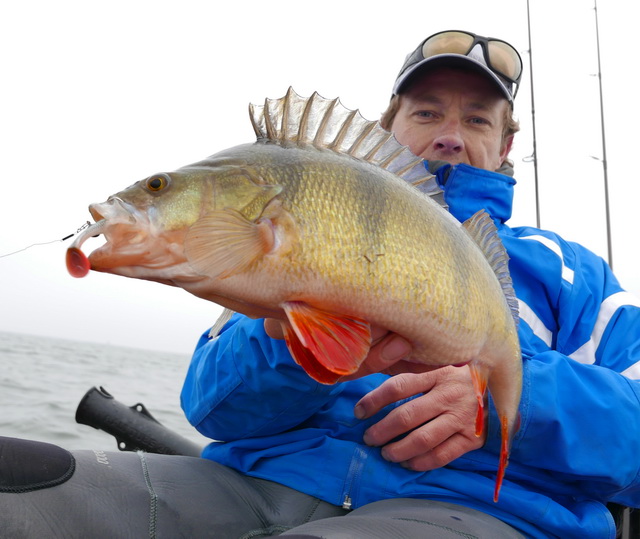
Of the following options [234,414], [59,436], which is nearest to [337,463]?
[234,414]

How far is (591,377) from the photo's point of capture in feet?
5.11

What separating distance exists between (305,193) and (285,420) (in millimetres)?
852

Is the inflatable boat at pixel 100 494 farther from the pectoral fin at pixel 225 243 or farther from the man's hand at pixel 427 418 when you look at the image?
the pectoral fin at pixel 225 243

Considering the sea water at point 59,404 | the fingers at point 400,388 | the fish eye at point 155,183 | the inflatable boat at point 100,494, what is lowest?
the sea water at point 59,404

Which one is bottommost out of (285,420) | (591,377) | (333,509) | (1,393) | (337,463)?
(1,393)

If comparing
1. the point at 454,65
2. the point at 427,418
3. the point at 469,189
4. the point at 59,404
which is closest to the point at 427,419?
the point at 427,418

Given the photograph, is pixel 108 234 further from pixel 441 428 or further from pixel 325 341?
pixel 441 428

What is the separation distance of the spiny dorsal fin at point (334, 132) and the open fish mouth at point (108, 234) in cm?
36

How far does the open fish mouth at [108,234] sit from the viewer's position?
36.8 inches

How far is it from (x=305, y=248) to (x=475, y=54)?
1.91m

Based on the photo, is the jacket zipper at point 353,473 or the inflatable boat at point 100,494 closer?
the inflatable boat at point 100,494

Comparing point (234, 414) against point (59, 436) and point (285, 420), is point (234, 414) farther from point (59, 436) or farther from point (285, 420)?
point (59, 436)

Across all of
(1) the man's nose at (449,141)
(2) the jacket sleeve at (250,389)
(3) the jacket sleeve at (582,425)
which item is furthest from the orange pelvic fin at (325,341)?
(1) the man's nose at (449,141)

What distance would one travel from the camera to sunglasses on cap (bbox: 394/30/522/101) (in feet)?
8.13
